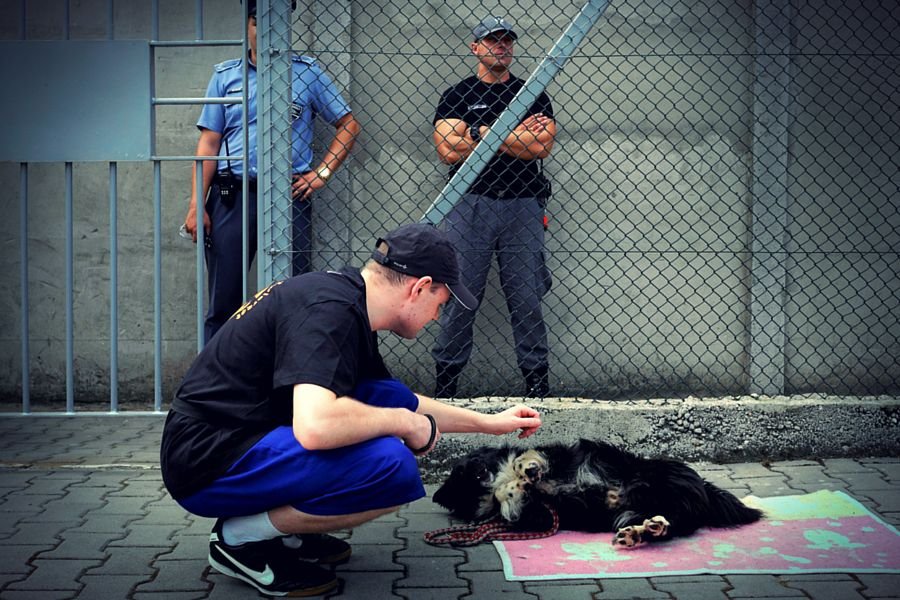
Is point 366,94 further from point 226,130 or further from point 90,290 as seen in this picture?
point 90,290

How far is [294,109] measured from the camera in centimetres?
516

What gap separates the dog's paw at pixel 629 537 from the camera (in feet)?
12.6

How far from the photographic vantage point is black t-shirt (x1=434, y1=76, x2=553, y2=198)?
545 centimetres

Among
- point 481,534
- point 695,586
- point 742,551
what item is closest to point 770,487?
point 742,551

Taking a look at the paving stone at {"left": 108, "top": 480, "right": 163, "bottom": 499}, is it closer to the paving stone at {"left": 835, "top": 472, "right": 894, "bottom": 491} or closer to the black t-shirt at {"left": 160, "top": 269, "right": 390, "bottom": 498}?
the black t-shirt at {"left": 160, "top": 269, "right": 390, "bottom": 498}

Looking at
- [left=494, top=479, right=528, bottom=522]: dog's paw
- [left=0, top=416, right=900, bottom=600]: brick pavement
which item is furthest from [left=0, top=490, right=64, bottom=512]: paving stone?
[left=494, top=479, right=528, bottom=522]: dog's paw

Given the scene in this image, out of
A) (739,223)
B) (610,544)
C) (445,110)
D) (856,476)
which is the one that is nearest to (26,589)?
(610,544)

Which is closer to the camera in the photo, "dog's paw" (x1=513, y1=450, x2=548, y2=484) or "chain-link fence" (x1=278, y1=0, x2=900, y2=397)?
"dog's paw" (x1=513, y1=450, x2=548, y2=484)

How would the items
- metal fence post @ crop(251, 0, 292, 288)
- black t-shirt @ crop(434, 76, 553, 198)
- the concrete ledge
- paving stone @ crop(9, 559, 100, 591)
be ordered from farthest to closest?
black t-shirt @ crop(434, 76, 553, 198)
the concrete ledge
metal fence post @ crop(251, 0, 292, 288)
paving stone @ crop(9, 559, 100, 591)

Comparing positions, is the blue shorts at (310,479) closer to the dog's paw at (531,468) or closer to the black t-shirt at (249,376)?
the black t-shirt at (249,376)

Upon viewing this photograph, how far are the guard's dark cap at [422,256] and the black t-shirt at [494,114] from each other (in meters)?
2.08

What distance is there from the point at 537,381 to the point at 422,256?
2349mm

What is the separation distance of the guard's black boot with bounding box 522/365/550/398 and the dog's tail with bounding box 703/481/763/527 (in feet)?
4.95

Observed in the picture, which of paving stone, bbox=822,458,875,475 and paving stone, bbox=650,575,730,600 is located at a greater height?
paving stone, bbox=822,458,875,475
